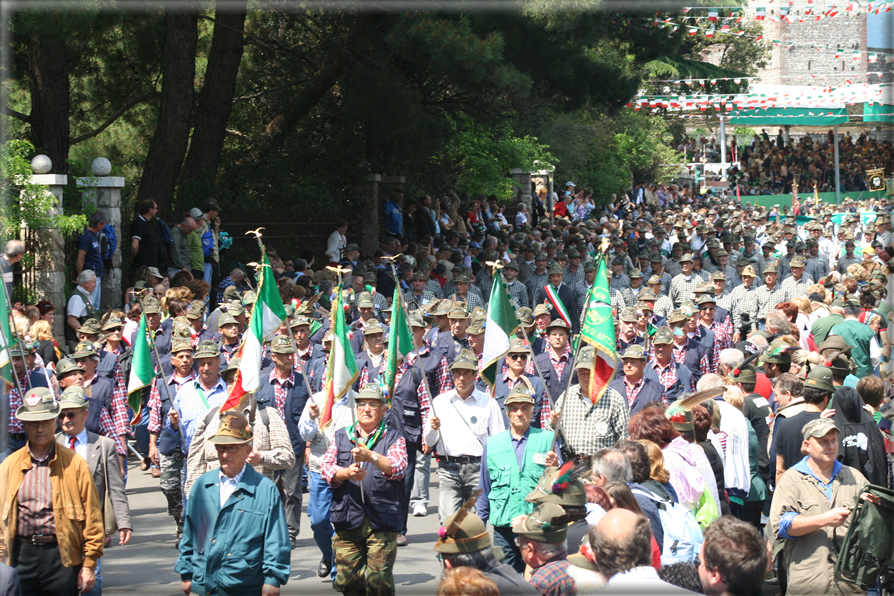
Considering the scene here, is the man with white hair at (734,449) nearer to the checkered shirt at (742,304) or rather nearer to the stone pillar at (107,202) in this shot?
the checkered shirt at (742,304)

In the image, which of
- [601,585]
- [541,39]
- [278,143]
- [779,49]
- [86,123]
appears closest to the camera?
[601,585]

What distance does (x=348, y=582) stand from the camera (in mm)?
6684

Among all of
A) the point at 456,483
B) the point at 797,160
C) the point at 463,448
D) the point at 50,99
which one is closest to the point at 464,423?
the point at 463,448

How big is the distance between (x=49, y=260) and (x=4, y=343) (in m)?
6.69

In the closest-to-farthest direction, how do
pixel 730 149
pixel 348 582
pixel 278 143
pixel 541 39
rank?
pixel 348 582, pixel 541 39, pixel 278 143, pixel 730 149

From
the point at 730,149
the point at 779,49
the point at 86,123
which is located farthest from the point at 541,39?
the point at 779,49

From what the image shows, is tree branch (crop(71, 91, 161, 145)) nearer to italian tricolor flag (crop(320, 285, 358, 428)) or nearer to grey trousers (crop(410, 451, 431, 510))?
grey trousers (crop(410, 451, 431, 510))

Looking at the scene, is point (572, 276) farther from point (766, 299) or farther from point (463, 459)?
point (463, 459)

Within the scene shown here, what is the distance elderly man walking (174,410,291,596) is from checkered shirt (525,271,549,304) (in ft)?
38.4

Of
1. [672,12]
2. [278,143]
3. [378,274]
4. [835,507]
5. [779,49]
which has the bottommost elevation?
[835,507]

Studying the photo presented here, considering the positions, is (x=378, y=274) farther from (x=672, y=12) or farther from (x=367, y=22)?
(x=672, y=12)

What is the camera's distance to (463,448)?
8125mm

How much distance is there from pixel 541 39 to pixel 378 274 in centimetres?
529

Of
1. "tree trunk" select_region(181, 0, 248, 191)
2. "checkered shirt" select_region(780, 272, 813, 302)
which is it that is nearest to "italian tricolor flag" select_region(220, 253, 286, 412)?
"checkered shirt" select_region(780, 272, 813, 302)
